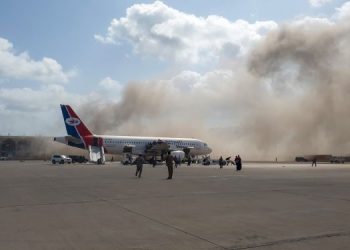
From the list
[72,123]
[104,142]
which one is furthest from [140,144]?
[72,123]

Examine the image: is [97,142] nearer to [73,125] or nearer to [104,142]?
[104,142]

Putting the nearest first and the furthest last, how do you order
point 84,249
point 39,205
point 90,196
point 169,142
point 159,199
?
point 84,249
point 39,205
point 159,199
point 90,196
point 169,142

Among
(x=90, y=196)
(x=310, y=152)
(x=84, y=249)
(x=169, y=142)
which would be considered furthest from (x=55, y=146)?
(x=84, y=249)

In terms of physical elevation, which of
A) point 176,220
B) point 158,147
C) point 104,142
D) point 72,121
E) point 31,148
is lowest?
point 176,220

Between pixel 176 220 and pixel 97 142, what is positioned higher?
pixel 97 142

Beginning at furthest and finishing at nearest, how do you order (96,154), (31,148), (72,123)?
(31,148) → (72,123) → (96,154)

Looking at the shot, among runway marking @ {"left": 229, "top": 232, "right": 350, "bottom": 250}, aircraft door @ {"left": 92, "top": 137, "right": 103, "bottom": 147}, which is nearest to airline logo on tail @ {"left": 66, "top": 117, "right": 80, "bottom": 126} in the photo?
aircraft door @ {"left": 92, "top": 137, "right": 103, "bottom": 147}

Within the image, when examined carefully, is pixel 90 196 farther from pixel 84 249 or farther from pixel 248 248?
pixel 248 248

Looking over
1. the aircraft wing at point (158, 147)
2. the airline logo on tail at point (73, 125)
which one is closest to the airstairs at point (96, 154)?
the airline logo on tail at point (73, 125)

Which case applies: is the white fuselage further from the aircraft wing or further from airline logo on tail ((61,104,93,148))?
airline logo on tail ((61,104,93,148))

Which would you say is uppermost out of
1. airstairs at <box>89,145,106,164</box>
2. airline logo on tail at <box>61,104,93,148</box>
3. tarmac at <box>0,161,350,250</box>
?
airline logo on tail at <box>61,104,93,148</box>

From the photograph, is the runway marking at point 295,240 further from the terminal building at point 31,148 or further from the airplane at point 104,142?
the terminal building at point 31,148

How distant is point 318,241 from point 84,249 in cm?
397

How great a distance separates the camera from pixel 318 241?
7.16 metres
